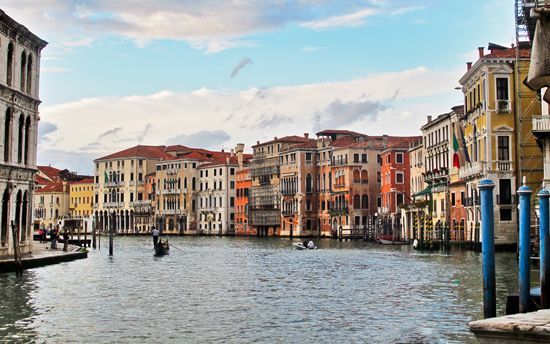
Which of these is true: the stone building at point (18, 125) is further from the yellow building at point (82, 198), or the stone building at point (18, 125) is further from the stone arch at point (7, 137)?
the yellow building at point (82, 198)

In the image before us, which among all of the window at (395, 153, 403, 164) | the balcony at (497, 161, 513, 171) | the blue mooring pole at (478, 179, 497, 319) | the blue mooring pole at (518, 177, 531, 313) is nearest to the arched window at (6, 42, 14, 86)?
the blue mooring pole at (478, 179, 497, 319)

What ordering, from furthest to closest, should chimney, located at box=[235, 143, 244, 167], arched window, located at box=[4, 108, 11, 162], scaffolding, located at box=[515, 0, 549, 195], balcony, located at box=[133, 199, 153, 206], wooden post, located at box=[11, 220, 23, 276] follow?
balcony, located at box=[133, 199, 153, 206]
chimney, located at box=[235, 143, 244, 167]
scaffolding, located at box=[515, 0, 549, 195]
arched window, located at box=[4, 108, 11, 162]
wooden post, located at box=[11, 220, 23, 276]

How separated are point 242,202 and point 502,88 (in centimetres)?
5961

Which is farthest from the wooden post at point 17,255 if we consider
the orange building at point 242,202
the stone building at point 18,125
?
the orange building at point 242,202

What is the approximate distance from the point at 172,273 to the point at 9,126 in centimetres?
753

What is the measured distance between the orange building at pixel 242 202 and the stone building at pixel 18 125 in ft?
219

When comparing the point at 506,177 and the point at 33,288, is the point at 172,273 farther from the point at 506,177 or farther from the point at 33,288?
the point at 506,177

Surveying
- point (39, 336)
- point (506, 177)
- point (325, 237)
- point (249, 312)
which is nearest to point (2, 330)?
point (39, 336)

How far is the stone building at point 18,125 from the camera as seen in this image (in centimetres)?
2441

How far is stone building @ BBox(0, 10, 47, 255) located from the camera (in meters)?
24.4

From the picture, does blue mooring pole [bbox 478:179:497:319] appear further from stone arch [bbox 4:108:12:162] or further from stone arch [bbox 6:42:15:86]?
stone arch [bbox 6:42:15:86]

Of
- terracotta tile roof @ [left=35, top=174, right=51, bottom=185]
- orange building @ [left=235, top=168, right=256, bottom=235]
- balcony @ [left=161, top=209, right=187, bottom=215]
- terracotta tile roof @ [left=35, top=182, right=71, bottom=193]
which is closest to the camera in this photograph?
orange building @ [left=235, top=168, right=256, bottom=235]

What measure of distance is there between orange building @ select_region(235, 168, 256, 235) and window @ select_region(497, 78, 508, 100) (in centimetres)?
5704

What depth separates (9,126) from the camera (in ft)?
82.1
